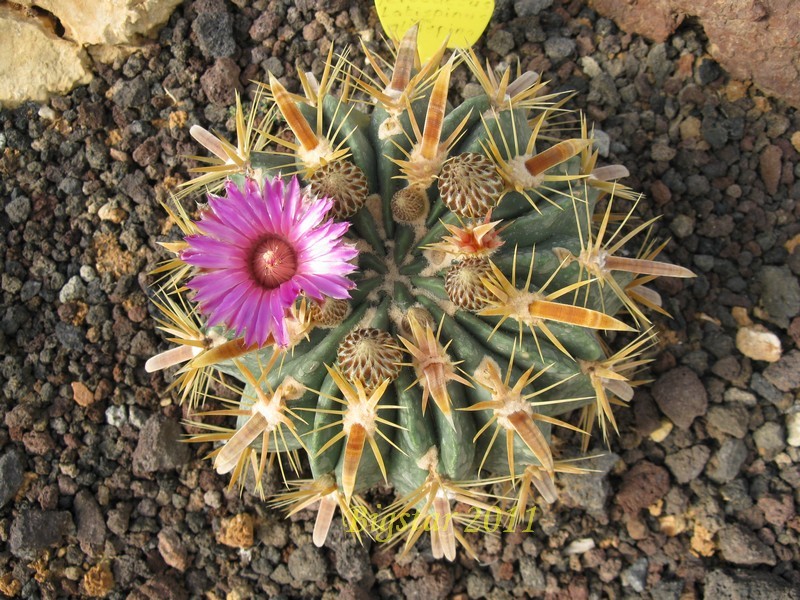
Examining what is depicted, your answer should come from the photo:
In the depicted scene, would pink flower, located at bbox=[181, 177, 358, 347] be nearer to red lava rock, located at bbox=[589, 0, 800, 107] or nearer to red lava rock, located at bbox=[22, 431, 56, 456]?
red lava rock, located at bbox=[22, 431, 56, 456]

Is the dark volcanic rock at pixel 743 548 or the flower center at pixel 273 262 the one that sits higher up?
the flower center at pixel 273 262

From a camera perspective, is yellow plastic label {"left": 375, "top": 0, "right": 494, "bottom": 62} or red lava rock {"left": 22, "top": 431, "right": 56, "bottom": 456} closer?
yellow plastic label {"left": 375, "top": 0, "right": 494, "bottom": 62}

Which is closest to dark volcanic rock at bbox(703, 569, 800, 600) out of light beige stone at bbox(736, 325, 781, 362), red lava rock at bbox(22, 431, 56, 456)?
light beige stone at bbox(736, 325, 781, 362)

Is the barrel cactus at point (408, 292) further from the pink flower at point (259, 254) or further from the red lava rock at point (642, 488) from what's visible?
the red lava rock at point (642, 488)

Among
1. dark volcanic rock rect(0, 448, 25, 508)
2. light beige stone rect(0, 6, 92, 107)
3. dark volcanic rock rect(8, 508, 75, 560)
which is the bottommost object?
dark volcanic rock rect(8, 508, 75, 560)

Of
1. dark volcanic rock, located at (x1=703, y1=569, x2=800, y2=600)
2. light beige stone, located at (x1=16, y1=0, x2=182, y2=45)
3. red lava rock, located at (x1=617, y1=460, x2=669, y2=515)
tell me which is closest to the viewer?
dark volcanic rock, located at (x1=703, y1=569, x2=800, y2=600)

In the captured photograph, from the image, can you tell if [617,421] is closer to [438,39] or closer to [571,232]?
[571,232]

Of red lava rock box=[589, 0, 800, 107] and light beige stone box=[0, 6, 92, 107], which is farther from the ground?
light beige stone box=[0, 6, 92, 107]

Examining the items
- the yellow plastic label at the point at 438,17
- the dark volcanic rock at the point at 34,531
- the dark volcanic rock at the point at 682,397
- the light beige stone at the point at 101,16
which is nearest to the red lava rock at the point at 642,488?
the dark volcanic rock at the point at 682,397

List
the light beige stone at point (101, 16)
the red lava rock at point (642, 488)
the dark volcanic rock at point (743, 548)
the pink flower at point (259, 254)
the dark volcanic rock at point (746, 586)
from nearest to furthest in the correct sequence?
1. the pink flower at point (259, 254)
2. the dark volcanic rock at point (746, 586)
3. the dark volcanic rock at point (743, 548)
4. the red lava rock at point (642, 488)
5. the light beige stone at point (101, 16)
